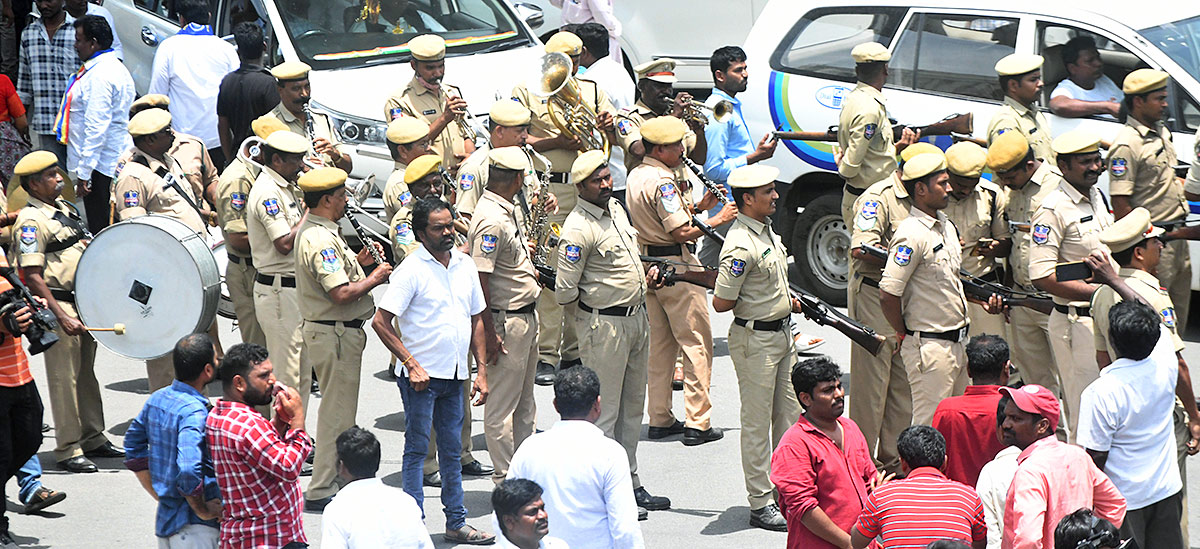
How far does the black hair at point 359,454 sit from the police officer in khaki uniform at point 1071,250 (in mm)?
4037

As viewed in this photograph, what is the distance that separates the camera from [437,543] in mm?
7402

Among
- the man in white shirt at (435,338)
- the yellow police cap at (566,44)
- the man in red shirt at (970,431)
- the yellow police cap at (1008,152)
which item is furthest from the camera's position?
the yellow police cap at (566,44)

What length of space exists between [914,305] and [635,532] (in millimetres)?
2827

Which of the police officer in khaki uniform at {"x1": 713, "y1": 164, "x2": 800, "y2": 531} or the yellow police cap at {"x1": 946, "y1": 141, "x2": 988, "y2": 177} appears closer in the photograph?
the police officer in khaki uniform at {"x1": 713, "y1": 164, "x2": 800, "y2": 531}

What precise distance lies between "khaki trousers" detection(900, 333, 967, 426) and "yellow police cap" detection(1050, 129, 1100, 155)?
1.24 metres

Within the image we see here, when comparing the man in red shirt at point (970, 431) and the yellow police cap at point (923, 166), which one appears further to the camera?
the yellow police cap at point (923, 166)

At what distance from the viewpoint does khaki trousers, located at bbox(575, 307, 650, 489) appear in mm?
7785

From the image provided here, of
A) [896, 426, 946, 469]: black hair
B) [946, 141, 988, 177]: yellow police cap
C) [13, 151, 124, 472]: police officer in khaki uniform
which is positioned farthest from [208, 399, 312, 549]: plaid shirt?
[946, 141, 988, 177]: yellow police cap

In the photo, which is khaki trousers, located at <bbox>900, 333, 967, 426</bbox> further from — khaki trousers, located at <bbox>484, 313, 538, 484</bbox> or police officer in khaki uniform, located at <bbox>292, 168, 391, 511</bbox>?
police officer in khaki uniform, located at <bbox>292, 168, 391, 511</bbox>

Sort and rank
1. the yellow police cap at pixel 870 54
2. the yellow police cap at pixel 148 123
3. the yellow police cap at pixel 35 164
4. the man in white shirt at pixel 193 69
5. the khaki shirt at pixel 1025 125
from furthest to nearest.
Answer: the man in white shirt at pixel 193 69, the yellow police cap at pixel 870 54, the khaki shirt at pixel 1025 125, the yellow police cap at pixel 148 123, the yellow police cap at pixel 35 164

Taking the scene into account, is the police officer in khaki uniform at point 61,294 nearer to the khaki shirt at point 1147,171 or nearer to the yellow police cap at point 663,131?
the yellow police cap at point 663,131

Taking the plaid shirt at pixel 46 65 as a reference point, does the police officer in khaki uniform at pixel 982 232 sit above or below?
below

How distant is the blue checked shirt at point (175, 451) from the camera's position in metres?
5.73

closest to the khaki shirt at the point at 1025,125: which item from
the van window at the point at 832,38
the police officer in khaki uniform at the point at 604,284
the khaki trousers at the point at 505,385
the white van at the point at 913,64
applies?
the white van at the point at 913,64
